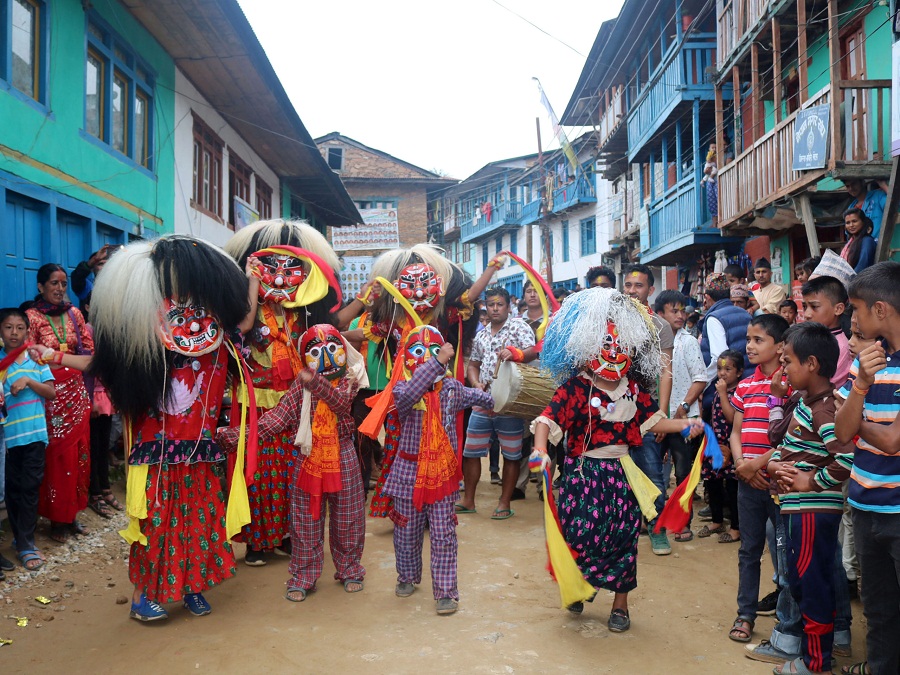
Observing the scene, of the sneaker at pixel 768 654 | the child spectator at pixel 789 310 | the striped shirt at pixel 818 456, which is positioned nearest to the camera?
the striped shirt at pixel 818 456

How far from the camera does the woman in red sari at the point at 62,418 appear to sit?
212 inches

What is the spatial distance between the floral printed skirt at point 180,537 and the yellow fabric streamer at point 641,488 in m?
2.24

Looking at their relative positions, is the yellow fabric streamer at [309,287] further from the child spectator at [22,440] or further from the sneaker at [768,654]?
the sneaker at [768,654]

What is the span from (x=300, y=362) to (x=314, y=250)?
2.62 feet

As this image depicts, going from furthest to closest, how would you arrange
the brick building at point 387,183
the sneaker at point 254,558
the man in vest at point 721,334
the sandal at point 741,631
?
the brick building at point 387,183 → the man in vest at point 721,334 → the sneaker at point 254,558 → the sandal at point 741,631

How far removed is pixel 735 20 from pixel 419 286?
9.61 m

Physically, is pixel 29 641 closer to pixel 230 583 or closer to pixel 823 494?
pixel 230 583

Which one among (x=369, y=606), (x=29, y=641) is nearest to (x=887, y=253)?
(x=369, y=606)

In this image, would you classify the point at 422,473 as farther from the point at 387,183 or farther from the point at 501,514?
the point at 387,183

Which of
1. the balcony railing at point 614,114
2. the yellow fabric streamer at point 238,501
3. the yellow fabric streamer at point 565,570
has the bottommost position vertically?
the yellow fabric streamer at point 565,570

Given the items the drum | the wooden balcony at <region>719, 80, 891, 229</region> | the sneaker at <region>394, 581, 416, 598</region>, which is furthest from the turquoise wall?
the wooden balcony at <region>719, 80, 891, 229</region>

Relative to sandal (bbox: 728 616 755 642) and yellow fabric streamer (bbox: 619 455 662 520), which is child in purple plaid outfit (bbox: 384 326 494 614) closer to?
yellow fabric streamer (bbox: 619 455 662 520)

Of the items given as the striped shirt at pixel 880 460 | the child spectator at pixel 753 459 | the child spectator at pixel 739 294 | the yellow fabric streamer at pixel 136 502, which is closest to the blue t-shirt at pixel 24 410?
the yellow fabric streamer at pixel 136 502

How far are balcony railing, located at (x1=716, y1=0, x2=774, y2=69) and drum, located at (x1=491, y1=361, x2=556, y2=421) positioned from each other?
7.52 metres
